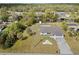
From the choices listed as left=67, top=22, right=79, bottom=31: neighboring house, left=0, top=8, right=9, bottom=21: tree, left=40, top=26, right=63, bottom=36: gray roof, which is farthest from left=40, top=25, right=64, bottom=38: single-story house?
left=0, top=8, right=9, bottom=21: tree

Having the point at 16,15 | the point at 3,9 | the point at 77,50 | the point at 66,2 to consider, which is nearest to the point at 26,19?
the point at 16,15

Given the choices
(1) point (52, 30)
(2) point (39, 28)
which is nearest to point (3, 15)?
(2) point (39, 28)

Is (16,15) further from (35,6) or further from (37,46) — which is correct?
(37,46)

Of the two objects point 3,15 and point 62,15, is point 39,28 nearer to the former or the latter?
point 62,15

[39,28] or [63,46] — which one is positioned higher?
[39,28]

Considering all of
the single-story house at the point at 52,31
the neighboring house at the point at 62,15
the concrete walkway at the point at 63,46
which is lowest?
the concrete walkway at the point at 63,46

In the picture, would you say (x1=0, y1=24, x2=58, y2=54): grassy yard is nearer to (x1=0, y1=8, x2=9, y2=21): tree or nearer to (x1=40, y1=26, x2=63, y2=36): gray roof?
(x1=40, y1=26, x2=63, y2=36): gray roof

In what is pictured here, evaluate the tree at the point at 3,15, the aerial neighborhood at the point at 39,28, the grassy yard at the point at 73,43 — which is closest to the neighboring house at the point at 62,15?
the aerial neighborhood at the point at 39,28

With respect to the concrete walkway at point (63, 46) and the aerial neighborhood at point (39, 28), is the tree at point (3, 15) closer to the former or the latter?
the aerial neighborhood at point (39, 28)
